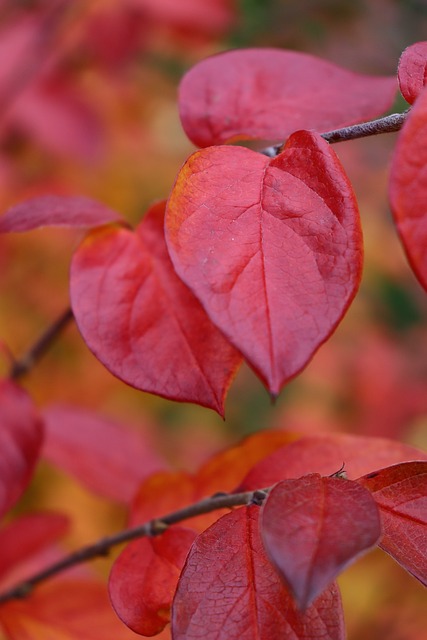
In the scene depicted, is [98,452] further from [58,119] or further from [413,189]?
[58,119]

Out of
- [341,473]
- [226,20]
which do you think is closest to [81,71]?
[226,20]

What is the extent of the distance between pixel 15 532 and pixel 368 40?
1809 mm

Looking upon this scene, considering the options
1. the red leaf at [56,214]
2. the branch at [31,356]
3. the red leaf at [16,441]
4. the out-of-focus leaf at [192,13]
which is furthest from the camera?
the out-of-focus leaf at [192,13]

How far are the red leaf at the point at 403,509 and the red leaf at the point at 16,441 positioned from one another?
339mm

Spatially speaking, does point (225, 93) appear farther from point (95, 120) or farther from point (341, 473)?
point (95, 120)

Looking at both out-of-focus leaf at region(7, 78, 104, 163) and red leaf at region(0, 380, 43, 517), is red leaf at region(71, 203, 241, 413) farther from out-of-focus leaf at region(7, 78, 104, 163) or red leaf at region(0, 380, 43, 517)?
out-of-focus leaf at region(7, 78, 104, 163)

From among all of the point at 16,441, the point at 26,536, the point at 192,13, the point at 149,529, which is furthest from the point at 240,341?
the point at 192,13

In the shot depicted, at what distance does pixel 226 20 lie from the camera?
1.62 meters

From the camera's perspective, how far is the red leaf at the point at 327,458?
0.66 metres

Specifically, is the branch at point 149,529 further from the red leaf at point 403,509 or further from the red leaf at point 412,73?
the red leaf at point 412,73

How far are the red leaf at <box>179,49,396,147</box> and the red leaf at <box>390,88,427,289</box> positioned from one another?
21cm

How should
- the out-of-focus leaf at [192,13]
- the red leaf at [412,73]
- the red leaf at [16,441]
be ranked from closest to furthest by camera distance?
the red leaf at [412,73] < the red leaf at [16,441] < the out-of-focus leaf at [192,13]

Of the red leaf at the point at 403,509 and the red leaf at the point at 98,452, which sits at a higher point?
the red leaf at the point at 403,509

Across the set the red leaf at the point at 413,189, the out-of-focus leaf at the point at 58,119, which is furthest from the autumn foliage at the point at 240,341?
the out-of-focus leaf at the point at 58,119
